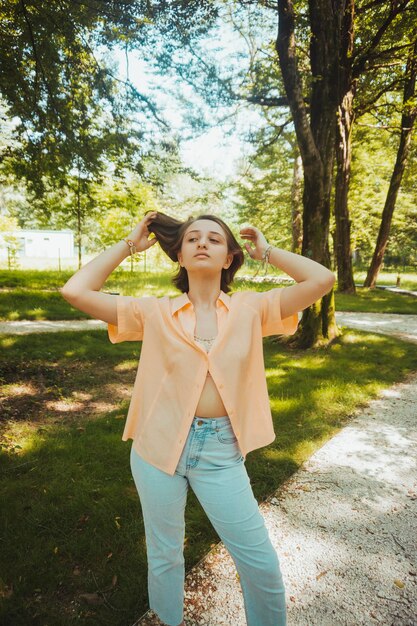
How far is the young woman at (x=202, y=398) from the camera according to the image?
165cm

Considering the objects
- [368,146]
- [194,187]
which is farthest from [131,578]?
[368,146]

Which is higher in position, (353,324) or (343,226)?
(343,226)

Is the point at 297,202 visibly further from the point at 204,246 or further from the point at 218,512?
the point at 218,512

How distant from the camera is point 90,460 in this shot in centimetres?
367

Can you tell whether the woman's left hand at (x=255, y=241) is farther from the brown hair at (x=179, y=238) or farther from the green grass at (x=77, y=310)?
the green grass at (x=77, y=310)

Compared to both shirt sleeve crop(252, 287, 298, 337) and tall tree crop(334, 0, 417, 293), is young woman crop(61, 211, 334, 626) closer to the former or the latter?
shirt sleeve crop(252, 287, 298, 337)

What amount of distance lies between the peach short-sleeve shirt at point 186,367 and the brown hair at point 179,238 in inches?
11.3

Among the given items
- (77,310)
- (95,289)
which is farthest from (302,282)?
(77,310)

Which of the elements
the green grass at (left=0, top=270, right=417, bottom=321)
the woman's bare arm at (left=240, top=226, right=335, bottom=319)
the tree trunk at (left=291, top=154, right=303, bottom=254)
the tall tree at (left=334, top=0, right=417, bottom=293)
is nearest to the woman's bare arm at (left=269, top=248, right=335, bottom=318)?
the woman's bare arm at (left=240, top=226, right=335, bottom=319)

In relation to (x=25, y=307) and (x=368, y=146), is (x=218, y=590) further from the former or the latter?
(x=368, y=146)

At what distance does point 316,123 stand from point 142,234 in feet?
20.9

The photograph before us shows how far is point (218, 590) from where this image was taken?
7.39 feet

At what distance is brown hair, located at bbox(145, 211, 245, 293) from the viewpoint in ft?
6.64

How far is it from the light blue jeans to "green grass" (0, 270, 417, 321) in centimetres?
897
